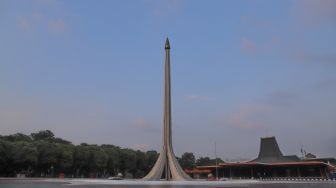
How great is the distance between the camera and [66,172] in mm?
78125

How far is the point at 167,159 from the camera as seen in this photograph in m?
45.4

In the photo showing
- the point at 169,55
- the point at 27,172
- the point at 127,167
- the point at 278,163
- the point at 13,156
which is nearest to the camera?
the point at 169,55

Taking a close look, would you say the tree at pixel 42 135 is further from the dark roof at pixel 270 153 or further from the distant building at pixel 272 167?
the dark roof at pixel 270 153

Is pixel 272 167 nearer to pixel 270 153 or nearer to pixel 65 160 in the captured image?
pixel 270 153

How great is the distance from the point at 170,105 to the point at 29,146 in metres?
33.4

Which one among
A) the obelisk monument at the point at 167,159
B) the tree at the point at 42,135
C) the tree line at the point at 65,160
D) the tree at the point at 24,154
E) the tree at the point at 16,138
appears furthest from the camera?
the tree at the point at 42,135

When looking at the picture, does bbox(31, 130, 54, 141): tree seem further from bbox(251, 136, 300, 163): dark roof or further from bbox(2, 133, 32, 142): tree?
bbox(251, 136, 300, 163): dark roof

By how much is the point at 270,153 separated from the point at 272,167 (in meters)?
4.56

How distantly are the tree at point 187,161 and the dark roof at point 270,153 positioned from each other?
29.5m

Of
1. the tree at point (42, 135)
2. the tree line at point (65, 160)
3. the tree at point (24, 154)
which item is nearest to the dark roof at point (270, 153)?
the tree line at point (65, 160)

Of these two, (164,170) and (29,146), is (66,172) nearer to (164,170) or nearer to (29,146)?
(29,146)

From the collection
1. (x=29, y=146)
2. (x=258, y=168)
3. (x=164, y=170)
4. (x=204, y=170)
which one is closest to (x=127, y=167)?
(x=204, y=170)

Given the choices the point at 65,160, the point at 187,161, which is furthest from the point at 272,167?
the point at 65,160

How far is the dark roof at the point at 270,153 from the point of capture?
240ft
